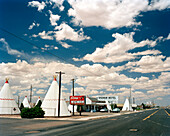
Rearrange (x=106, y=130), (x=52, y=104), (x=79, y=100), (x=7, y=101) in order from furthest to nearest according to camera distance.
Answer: (x=7, y=101)
(x=79, y=100)
(x=52, y=104)
(x=106, y=130)

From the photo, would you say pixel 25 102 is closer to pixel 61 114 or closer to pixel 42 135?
pixel 61 114

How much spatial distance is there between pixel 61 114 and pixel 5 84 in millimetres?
15587

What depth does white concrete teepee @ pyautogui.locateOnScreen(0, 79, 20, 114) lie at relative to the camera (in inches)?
1553

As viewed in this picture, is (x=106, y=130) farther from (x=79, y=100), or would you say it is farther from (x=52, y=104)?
(x=79, y=100)

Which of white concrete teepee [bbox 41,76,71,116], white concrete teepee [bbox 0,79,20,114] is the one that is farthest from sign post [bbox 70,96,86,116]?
white concrete teepee [bbox 0,79,20,114]

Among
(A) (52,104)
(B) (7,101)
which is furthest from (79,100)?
(B) (7,101)

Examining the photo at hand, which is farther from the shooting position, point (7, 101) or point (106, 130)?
point (7, 101)

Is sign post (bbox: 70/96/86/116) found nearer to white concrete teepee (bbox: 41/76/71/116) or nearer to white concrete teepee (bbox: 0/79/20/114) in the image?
white concrete teepee (bbox: 41/76/71/116)

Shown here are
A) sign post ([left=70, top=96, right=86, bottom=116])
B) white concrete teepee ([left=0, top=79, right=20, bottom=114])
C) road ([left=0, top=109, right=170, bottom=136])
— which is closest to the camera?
road ([left=0, top=109, right=170, bottom=136])

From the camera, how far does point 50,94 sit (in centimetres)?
3666

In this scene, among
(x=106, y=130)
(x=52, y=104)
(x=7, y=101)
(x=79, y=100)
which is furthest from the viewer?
(x=7, y=101)

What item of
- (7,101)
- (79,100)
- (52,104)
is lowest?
(52,104)

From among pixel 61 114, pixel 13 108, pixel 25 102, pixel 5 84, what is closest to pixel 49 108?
pixel 61 114

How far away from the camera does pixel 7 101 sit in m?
40.2
